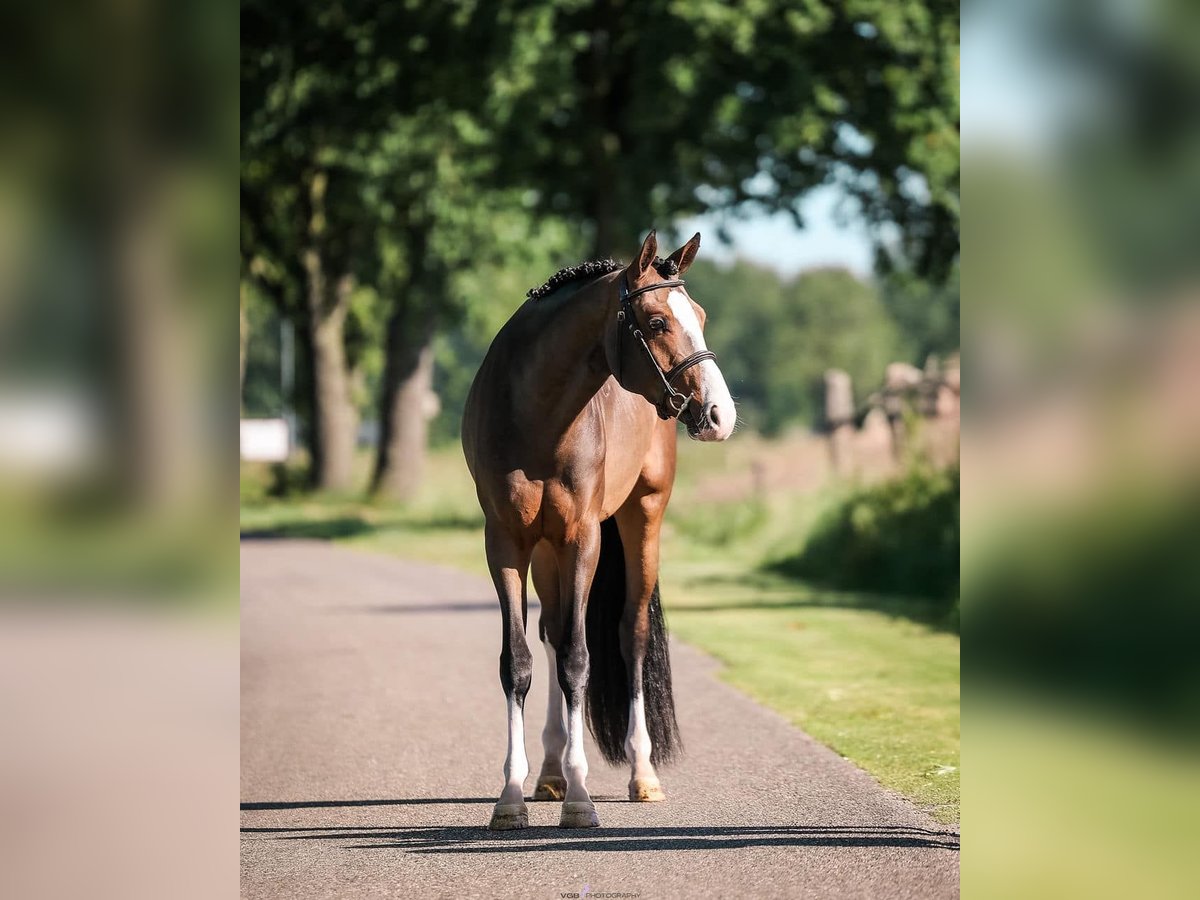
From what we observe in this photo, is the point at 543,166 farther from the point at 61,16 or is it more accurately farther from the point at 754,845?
the point at 61,16

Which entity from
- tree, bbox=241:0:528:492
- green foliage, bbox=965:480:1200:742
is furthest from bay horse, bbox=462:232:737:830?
tree, bbox=241:0:528:492

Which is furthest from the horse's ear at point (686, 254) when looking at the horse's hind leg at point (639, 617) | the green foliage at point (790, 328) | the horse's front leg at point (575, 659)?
the green foliage at point (790, 328)

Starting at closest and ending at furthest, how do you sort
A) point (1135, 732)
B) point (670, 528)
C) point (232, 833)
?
point (1135, 732)
point (232, 833)
point (670, 528)

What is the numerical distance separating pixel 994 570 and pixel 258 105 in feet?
61.9

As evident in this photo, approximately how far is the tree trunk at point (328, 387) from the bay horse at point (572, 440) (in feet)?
80.9

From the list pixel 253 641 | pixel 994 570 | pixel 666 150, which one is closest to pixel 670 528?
pixel 666 150

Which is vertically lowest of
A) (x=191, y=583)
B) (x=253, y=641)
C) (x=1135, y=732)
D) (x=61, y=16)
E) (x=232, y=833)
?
(x=253, y=641)

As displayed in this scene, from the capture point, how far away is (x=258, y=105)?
21.1m

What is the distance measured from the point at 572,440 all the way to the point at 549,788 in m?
1.70

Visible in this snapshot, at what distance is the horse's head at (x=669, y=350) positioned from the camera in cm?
576

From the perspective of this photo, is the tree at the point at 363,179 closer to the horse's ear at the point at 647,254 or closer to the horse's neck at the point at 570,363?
the horse's neck at the point at 570,363

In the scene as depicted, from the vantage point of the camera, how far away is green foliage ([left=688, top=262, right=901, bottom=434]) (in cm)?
7800

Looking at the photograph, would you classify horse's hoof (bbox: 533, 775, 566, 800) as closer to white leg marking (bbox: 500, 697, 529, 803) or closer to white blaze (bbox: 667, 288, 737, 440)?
white leg marking (bbox: 500, 697, 529, 803)

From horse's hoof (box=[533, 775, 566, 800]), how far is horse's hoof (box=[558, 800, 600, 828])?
2.24 ft
